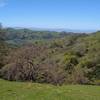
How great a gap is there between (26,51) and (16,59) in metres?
→ 3.33

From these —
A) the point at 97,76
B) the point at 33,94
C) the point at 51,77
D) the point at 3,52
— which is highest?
the point at 33,94

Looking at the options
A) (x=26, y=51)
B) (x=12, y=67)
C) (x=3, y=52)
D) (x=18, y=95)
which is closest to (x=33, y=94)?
(x=18, y=95)

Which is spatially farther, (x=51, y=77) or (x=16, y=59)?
(x=51, y=77)

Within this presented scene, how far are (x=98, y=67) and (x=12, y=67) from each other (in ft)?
209

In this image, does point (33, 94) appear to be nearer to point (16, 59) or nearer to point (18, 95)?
point (18, 95)

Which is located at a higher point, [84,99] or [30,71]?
[84,99]

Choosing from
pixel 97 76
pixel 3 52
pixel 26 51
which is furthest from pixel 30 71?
pixel 97 76

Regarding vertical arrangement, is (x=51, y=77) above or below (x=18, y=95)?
below

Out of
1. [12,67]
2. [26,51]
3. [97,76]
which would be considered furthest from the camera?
[97,76]

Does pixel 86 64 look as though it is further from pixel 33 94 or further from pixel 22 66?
pixel 33 94

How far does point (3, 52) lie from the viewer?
207 feet

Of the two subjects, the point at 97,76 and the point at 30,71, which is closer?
the point at 30,71

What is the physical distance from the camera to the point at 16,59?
53.6 meters

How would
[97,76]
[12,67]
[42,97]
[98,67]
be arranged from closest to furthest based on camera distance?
[42,97], [12,67], [97,76], [98,67]
